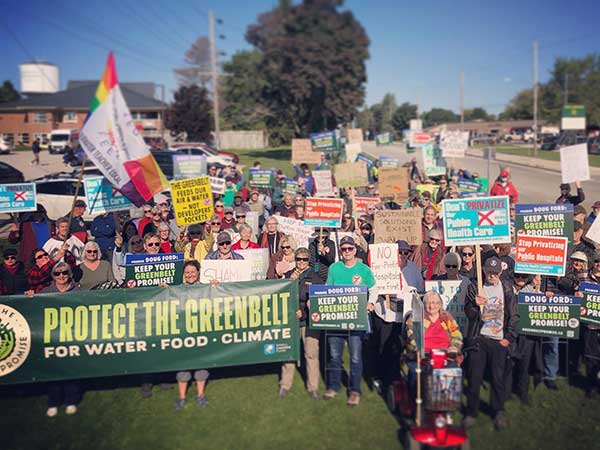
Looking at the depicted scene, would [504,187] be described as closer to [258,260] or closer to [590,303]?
[590,303]

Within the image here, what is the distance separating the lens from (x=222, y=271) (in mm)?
7641

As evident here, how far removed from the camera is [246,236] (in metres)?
8.91

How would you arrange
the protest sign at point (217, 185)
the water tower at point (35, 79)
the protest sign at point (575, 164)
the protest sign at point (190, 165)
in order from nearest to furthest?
the protest sign at point (575, 164)
the protest sign at point (217, 185)
the protest sign at point (190, 165)
the water tower at point (35, 79)

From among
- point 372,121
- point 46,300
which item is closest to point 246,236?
point 46,300

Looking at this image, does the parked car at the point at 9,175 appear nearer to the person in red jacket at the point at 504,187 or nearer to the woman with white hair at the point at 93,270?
the woman with white hair at the point at 93,270

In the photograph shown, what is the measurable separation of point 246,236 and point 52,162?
131 feet

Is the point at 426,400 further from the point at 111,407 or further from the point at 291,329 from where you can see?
the point at 111,407

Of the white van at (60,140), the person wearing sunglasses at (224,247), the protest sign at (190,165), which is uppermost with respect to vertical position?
the white van at (60,140)

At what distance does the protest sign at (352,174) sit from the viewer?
15.4 m

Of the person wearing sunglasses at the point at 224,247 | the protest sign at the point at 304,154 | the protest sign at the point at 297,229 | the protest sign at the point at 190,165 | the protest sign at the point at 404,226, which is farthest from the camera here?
the protest sign at the point at 304,154

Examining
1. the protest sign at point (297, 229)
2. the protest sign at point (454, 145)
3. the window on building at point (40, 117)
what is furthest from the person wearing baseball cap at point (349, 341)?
the window on building at point (40, 117)

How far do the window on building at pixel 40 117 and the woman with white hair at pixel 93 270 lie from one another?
68360 millimetres

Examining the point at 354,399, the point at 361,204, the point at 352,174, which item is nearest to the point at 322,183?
the point at 352,174

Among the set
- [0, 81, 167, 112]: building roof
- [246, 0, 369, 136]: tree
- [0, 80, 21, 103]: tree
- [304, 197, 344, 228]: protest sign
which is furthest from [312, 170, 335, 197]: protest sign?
[0, 80, 21, 103]: tree
